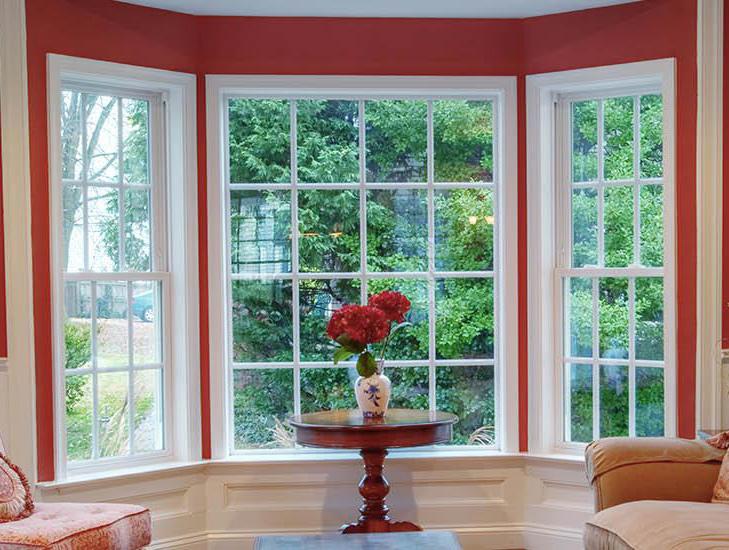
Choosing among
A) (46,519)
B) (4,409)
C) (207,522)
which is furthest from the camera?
(207,522)

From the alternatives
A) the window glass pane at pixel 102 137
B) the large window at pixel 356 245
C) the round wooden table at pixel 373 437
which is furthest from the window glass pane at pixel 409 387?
the window glass pane at pixel 102 137

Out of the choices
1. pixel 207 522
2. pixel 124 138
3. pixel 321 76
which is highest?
pixel 321 76

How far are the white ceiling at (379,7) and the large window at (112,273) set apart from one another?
0.52 metres

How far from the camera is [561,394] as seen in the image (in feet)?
16.8

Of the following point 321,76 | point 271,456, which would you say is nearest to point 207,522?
point 271,456

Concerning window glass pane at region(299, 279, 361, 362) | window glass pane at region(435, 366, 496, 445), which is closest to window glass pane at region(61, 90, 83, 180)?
window glass pane at region(299, 279, 361, 362)

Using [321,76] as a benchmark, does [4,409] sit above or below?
below

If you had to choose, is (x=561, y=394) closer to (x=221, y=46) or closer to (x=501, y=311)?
(x=501, y=311)

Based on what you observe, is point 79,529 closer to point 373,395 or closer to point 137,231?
point 373,395

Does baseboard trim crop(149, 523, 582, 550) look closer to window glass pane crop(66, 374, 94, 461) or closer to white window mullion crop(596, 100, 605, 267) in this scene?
window glass pane crop(66, 374, 94, 461)

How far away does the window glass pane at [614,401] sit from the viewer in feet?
16.3

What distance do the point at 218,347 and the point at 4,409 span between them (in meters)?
1.12

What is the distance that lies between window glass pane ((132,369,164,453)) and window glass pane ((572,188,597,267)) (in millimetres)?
2196

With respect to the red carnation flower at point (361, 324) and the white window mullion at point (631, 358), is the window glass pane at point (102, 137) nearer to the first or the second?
the red carnation flower at point (361, 324)
